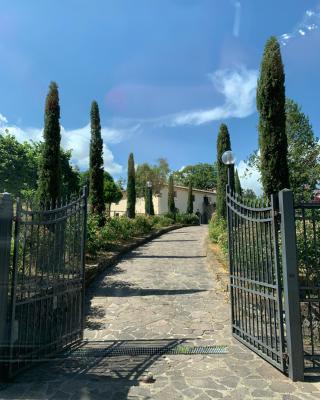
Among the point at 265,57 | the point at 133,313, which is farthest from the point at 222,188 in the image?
the point at 133,313

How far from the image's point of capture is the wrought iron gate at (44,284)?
13.8 ft

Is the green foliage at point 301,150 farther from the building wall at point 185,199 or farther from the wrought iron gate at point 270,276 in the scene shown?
the building wall at point 185,199

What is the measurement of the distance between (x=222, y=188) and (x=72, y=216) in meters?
11.4

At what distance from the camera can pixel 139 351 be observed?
507 cm

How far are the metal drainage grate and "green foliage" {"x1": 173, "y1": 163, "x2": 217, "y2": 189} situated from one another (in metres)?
58.8

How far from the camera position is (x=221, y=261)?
10320 millimetres

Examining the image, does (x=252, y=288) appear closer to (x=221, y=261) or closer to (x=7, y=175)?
(x=221, y=261)

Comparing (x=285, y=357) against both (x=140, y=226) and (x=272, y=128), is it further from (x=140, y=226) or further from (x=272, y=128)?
(x=140, y=226)

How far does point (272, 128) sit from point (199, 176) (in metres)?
56.3

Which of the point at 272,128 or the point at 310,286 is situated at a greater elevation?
the point at 272,128

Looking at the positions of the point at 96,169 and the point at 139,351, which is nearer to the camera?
the point at 139,351

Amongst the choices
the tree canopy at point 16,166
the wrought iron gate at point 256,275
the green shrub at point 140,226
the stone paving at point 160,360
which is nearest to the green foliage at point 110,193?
the tree canopy at point 16,166

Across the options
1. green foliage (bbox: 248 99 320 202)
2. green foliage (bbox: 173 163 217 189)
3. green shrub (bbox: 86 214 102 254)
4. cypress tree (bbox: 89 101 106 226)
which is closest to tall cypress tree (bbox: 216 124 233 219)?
green foliage (bbox: 248 99 320 202)

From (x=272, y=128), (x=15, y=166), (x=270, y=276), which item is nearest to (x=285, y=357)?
(x=270, y=276)
